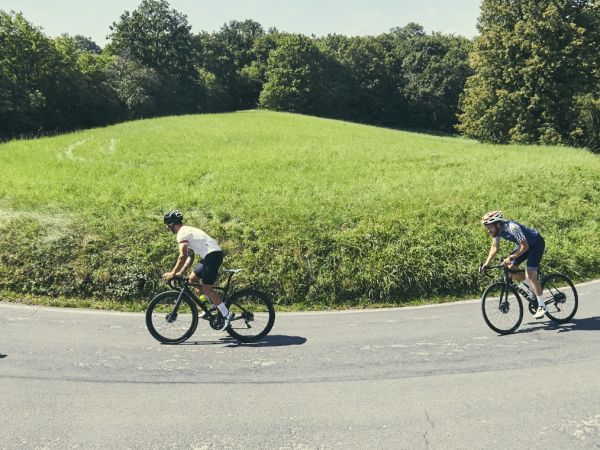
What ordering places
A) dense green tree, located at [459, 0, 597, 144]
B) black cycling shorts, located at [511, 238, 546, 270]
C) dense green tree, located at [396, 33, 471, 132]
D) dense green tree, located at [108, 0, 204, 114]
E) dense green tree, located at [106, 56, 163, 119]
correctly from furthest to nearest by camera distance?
dense green tree, located at [396, 33, 471, 132]
dense green tree, located at [108, 0, 204, 114]
dense green tree, located at [106, 56, 163, 119]
dense green tree, located at [459, 0, 597, 144]
black cycling shorts, located at [511, 238, 546, 270]

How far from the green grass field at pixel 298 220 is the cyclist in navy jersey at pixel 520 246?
2660 mm

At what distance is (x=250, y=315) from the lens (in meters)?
7.98

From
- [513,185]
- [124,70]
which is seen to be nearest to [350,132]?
[513,185]

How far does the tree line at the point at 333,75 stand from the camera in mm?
36438

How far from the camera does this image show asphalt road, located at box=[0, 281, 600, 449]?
521 cm

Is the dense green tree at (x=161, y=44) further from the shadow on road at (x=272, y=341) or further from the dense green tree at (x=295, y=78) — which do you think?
the shadow on road at (x=272, y=341)

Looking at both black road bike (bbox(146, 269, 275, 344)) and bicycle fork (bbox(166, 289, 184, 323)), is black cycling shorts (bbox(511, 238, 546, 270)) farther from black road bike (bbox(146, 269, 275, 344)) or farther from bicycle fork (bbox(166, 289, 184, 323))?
bicycle fork (bbox(166, 289, 184, 323))

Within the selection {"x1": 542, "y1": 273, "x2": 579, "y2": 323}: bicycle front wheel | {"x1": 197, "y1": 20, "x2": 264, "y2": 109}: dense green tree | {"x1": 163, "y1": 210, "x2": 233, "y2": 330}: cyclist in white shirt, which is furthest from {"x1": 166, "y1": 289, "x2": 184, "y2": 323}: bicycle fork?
{"x1": 197, "y1": 20, "x2": 264, "y2": 109}: dense green tree

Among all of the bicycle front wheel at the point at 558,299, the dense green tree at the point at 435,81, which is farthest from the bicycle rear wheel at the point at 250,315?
the dense green tree at the point at 435,81

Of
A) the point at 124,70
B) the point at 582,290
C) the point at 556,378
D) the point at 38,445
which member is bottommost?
the point at 38,445

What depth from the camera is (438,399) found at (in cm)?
593

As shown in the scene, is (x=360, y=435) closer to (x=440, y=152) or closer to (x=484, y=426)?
(x=484, y=426)

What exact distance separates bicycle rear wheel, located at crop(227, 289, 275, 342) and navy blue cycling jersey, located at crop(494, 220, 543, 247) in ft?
14.1

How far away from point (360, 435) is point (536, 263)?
5026mm
